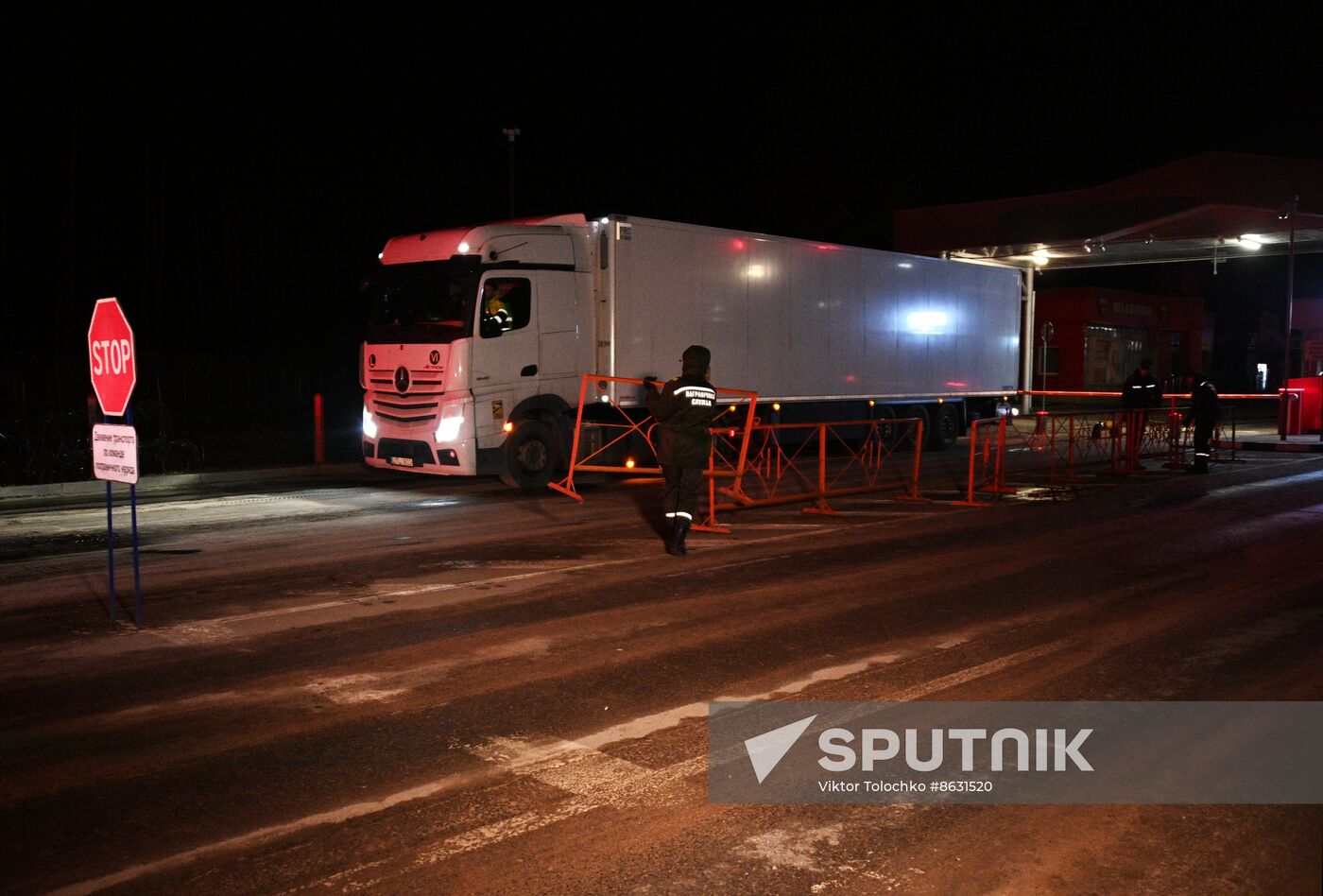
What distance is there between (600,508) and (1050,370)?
149 ft

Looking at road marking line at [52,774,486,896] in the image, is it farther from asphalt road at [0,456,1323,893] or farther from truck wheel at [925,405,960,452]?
truck wheel at [925,405,960,452]

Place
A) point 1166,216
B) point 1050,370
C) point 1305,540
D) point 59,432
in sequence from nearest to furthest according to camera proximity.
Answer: point 1305,540, point 59,432, point 1166,216, point 1050,370

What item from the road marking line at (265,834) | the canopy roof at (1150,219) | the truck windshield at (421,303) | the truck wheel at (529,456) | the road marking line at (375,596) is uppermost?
the canopy roof at (1150,219)

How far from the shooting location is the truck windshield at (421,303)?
49.4 feet

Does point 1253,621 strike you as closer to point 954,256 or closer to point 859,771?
point 859,771

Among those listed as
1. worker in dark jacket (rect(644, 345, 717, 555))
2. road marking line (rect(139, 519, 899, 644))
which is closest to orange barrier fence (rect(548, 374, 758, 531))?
road marking line (rect(139, 519, 899, 644))

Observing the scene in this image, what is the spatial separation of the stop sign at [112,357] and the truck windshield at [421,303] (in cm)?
700

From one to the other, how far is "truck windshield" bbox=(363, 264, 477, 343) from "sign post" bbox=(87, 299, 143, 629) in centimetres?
705

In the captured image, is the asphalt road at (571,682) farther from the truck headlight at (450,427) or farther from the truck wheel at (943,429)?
the truck wheel at (943,429)

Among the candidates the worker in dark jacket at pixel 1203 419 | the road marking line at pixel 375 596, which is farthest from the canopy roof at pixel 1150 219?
the road marking line at pixel 375 596

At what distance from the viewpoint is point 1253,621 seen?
8.09m

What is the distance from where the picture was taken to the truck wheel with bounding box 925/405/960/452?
24.1 m

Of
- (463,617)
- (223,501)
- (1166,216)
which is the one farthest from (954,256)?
(463,617)

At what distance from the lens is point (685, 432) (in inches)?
410
